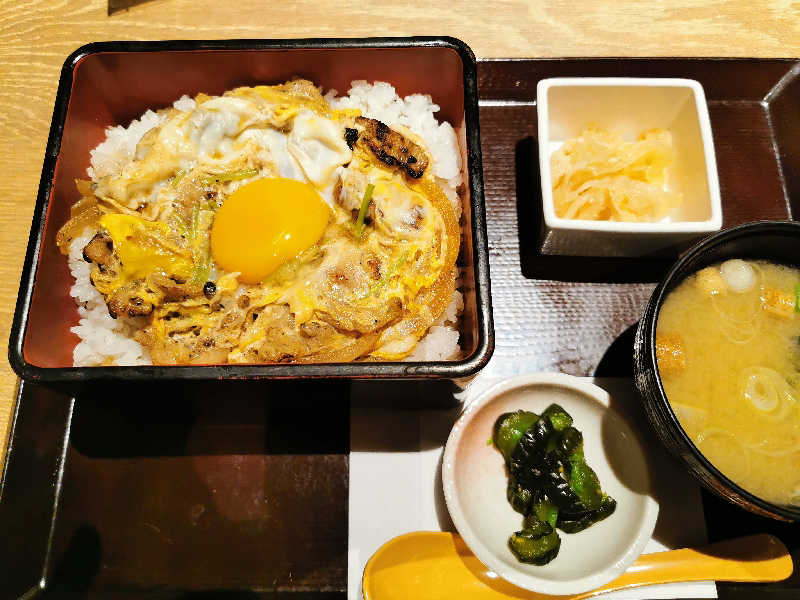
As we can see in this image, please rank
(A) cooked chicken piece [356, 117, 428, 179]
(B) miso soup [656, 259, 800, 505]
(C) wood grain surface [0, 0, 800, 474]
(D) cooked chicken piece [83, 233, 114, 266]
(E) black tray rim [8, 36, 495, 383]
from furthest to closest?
(C) wood grain surface [0, 0, 800, 474]
(A) cooked chicken piece [356, 117, 428, 179]
(D) cooked chicken piece [83, 233, 114, 266]
(B) miso soup [656, 259, 800, 505]
(E) black tray rim [8, 36, 495, 383]

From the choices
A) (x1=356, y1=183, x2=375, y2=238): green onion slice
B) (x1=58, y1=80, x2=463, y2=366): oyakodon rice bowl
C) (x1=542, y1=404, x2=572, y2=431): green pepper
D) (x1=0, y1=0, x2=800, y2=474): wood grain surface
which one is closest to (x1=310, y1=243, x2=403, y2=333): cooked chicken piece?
(x1=58, y1=80, x2=463, y2=366): oyakodon rice bowl

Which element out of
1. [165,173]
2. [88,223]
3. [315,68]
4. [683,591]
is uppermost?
[315,68]

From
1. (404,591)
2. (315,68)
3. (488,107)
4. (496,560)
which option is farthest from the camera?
(488,107)

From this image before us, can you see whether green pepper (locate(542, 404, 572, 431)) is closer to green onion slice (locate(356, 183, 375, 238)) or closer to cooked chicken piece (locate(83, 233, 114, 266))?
green onion slice (locate(356, 183, 375, 238))

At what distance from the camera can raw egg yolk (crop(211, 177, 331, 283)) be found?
1.85 metres

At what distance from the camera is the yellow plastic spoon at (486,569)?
1.80 metres

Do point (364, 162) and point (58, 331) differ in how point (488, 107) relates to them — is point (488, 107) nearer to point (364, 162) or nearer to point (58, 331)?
point (364, 162)

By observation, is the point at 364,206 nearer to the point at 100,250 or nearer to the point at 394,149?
the point at 394,149

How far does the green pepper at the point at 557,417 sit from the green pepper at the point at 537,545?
296 mm

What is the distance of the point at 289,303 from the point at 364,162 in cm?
56

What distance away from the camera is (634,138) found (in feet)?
7.24

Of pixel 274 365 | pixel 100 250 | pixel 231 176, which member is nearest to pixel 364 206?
pixel 231 176

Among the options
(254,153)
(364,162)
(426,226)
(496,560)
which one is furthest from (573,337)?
(254,153)

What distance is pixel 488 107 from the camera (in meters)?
2.30
